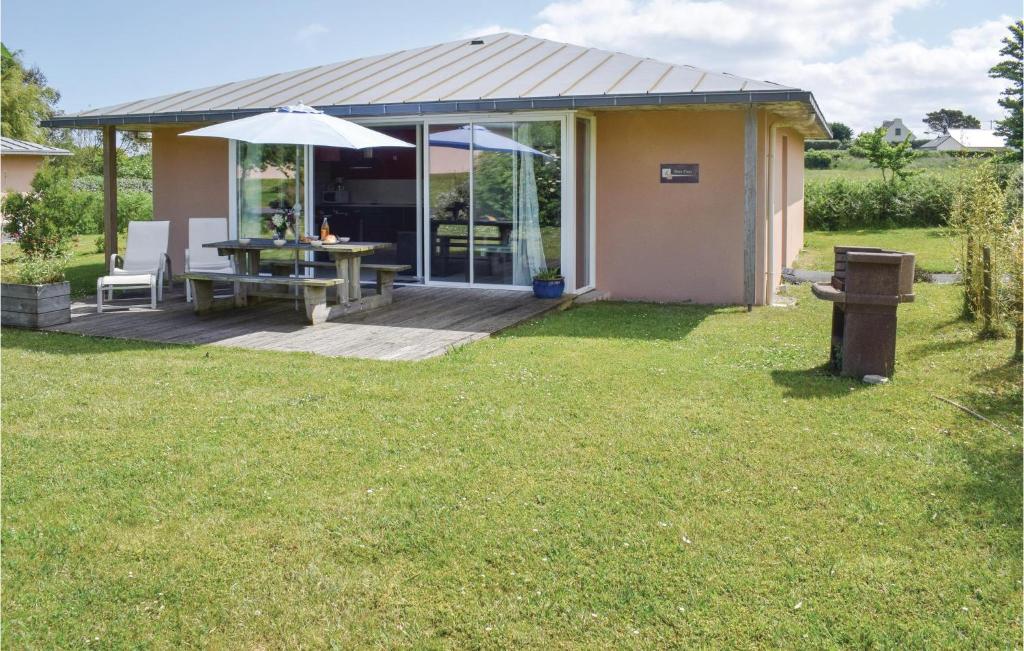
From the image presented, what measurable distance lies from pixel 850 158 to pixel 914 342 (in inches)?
1458

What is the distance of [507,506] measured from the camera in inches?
164

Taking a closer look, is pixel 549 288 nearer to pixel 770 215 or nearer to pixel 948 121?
pixel 770 215

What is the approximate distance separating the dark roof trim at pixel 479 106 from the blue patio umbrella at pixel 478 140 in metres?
0.43

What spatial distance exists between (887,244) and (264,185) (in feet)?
42.5

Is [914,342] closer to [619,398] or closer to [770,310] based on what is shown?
[770,310]

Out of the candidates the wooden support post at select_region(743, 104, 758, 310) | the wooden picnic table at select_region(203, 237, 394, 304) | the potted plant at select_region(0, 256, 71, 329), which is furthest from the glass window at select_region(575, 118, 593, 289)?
the potted plant at select_region(0, 256, 71, 329)

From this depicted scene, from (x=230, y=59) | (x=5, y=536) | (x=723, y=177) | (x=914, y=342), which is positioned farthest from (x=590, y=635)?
(x=230, y=59)

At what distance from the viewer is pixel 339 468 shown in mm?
4688

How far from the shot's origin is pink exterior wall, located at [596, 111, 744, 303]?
1067cm

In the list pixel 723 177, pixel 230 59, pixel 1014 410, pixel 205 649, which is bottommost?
pixel 205 649

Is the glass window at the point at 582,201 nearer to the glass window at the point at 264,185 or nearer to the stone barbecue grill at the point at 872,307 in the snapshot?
the glass window at the point at 264,185

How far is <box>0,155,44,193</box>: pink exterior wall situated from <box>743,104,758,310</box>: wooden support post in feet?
70.3

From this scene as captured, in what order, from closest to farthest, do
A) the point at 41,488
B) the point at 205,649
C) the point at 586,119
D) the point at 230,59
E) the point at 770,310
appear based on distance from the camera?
the point at 205,649
the point at 41,488
the point at 770,310
the point at 586,119
the point at 230,59

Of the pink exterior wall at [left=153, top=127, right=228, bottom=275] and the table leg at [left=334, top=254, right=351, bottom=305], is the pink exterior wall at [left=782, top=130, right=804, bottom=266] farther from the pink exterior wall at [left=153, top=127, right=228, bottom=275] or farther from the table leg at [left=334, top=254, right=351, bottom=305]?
the pink exterior wall at [left=153, top=127, right=228, bottom=275]
